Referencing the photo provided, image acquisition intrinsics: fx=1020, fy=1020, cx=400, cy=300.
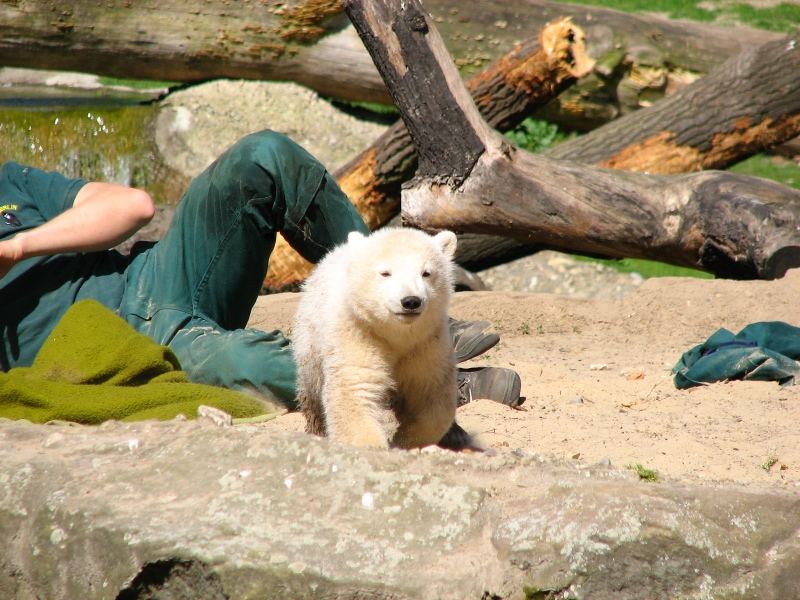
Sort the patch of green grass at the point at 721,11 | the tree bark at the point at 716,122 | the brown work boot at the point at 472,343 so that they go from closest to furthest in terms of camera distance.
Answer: the brown work boot at the point at 472,343
the tree bark at the point at 716,122
the patch of green grass at the point at 721,11

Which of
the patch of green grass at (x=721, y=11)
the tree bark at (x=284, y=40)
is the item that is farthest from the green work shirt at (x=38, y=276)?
the patch of green grass at (x=721, y=11)

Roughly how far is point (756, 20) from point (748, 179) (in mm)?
7607

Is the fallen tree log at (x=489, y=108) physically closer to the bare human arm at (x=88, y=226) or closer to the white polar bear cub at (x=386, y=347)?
the bare human arm at (x=88, y=226)

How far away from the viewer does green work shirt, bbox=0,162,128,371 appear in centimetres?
446

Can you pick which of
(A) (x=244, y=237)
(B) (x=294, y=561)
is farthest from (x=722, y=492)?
(A) (x=244, y=237)

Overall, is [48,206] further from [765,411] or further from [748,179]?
[748,179]

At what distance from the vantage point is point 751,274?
669cm

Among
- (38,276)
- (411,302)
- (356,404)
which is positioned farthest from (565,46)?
(356,404)

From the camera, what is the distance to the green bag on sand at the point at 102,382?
3750 mm

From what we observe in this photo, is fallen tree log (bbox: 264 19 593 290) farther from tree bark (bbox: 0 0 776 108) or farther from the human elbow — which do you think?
the human elbow

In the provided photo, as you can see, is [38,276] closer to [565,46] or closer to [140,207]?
[140,207]

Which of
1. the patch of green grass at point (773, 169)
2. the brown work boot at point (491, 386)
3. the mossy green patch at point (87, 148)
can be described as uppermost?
the brown work boot at point (491, 386)

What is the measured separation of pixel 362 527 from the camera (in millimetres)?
2617

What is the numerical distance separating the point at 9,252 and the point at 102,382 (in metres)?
0.68
